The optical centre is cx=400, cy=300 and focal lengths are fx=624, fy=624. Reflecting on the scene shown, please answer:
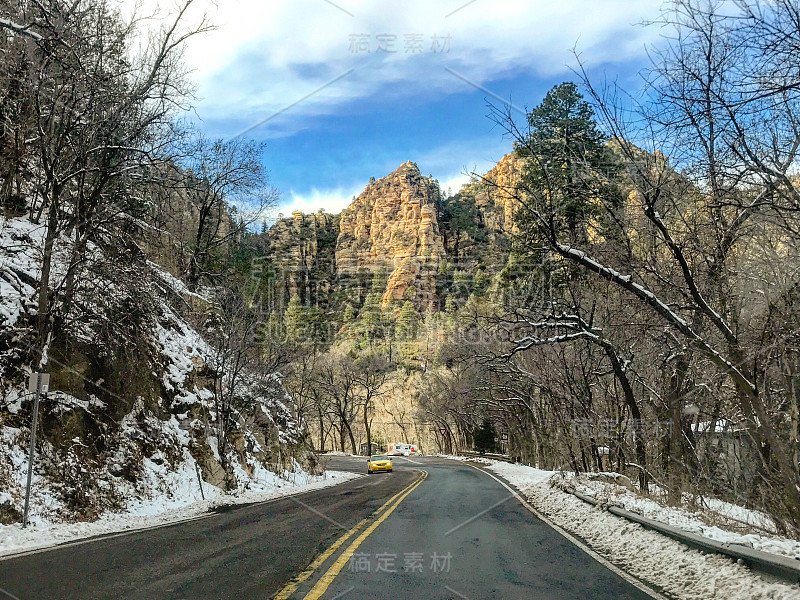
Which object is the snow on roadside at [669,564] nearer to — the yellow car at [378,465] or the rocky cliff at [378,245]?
the yellow car at [378,465]

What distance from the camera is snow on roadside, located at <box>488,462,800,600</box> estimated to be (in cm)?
567

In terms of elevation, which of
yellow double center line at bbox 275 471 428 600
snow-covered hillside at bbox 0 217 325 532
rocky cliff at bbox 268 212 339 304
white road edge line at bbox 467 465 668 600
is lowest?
white road edge line at bbox 467 465 668 600

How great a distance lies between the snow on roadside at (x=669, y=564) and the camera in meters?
5.67

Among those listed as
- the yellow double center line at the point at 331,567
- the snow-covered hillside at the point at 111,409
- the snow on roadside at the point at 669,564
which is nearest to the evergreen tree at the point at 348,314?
the snow-covered hillside at the point at 111,409

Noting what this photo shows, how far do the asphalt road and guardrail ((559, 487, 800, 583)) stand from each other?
104cm

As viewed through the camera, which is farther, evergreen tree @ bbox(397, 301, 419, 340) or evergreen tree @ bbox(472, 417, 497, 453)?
evergreen tree @ bbox(397, 301, 419, 340)

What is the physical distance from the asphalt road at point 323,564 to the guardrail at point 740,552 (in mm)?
1038

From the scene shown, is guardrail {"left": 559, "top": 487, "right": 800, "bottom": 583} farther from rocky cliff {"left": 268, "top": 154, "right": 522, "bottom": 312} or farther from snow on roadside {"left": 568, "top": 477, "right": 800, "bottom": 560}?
rocky cliff {"left": 268, "top": 154, "right": 522, "bottom": 312}

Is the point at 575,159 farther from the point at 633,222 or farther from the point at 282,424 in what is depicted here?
the point at 282,424

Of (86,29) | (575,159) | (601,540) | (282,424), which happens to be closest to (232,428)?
(282,424)

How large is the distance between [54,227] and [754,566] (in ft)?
43.3

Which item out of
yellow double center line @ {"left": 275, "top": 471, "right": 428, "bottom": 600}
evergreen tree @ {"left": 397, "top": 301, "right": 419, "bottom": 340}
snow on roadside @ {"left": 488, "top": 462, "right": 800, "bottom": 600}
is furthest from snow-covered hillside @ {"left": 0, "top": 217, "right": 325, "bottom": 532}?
evergreen tree @ {"left": 397, "top": 301, "right": 419, "bottom": 340}

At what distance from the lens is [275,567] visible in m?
7.53

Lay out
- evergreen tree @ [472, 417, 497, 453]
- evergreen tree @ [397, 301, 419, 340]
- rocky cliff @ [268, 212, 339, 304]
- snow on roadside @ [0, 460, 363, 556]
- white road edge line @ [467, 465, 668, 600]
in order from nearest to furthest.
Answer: white road edge line @ [467, 465, 668, 600]
snow on roadside @ [0, 460, 363, 556]
evergreen tree @ [472, 417, 497, 453]
evergreen tree @ [397, 301, 419, 340]
rocky cliff @ [268, 212, 339, 304]
